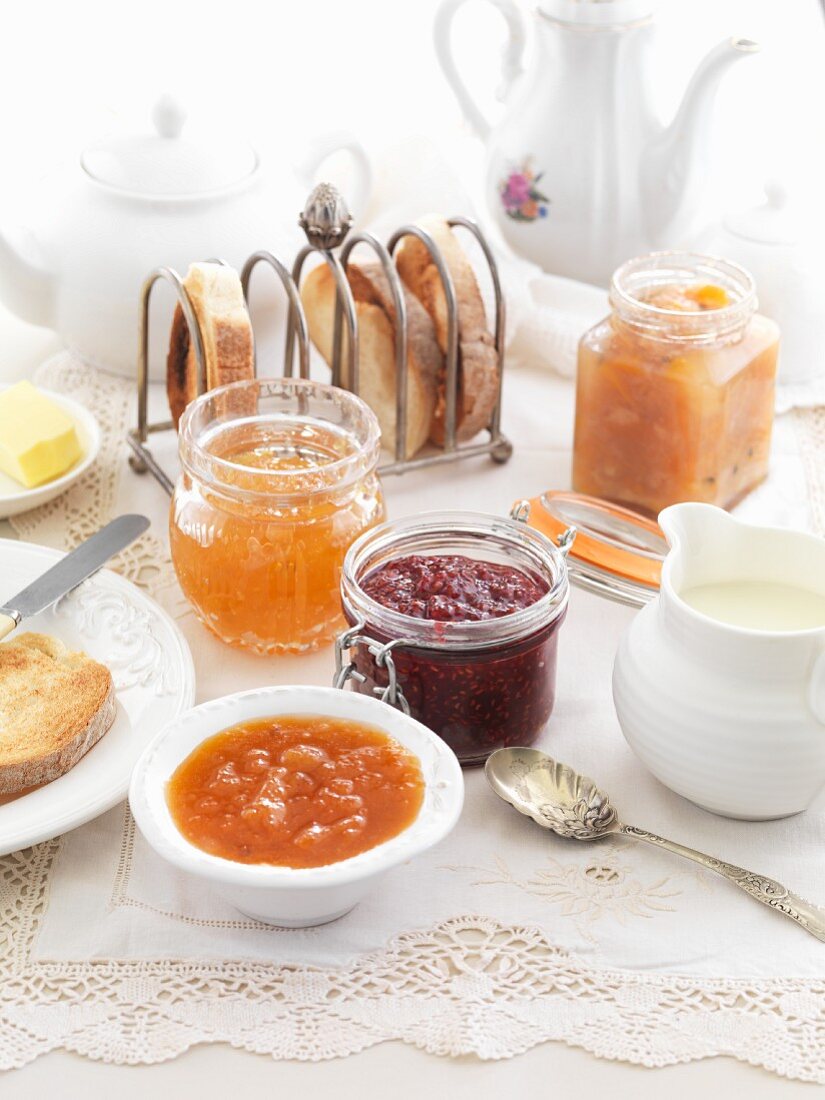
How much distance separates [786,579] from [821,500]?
57 centimetres

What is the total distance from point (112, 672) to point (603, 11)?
4.00 ft

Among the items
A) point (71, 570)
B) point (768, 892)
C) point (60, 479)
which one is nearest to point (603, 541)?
point (768, 892)

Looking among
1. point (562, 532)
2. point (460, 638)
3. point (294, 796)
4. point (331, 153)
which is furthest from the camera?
point (331, 153)

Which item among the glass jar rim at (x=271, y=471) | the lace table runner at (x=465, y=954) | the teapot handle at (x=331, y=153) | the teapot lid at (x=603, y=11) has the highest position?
the teapot lid at (x=603, y=11)

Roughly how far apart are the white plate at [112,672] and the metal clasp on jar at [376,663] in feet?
0.61

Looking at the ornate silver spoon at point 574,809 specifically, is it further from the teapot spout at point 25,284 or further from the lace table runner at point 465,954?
the teapot spout at point 25,284

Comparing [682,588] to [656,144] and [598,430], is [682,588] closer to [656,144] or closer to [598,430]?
[598,430]

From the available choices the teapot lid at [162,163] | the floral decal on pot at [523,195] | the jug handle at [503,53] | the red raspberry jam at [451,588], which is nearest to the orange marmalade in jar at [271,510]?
the red raspberry jam at [451,588]

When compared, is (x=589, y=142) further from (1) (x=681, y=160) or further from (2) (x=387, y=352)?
(2) (x=387, y=352)

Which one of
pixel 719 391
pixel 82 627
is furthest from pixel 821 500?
pixel 82 627

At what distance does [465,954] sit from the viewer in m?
1.18

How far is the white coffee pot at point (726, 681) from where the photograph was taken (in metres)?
1.21

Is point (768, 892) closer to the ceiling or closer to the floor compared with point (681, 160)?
closer to the floor

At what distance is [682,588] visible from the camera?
133 cm
